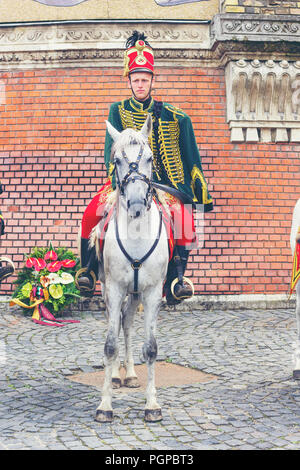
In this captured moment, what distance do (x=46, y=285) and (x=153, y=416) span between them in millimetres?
4407

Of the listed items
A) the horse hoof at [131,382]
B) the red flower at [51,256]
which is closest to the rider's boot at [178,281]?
the horse hoof at [131,382]

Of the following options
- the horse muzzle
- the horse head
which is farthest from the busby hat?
the horse muzzle

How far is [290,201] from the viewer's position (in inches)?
365

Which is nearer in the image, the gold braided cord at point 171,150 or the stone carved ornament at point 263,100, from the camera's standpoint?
the gold braided cord at point 171,150

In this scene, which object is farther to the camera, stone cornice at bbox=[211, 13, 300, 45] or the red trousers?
stone cornice at bbox=[211, 13, 300, 45]

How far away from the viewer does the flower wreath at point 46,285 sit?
323 inches

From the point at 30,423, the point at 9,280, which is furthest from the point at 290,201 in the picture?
the point at 30,423

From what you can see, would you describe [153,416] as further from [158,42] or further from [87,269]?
[158,42]

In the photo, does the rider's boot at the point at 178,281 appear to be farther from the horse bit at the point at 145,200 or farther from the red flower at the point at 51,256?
the red flower at the point at 51,256

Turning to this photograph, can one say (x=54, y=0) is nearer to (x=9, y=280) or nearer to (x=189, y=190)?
(x=9, y=280)

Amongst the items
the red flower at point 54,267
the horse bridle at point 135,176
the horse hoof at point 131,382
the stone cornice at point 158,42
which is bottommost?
the horse hoof at point 131,382

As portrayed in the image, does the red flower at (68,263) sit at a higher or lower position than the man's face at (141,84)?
lower

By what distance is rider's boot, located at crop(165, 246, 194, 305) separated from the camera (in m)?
4.95

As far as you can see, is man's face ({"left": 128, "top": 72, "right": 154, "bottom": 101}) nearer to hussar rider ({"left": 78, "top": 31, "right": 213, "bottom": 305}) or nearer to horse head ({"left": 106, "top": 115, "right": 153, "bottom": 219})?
hussar rider ({"left": 78, "top": 31, "right": 213, "bottom": 305})
